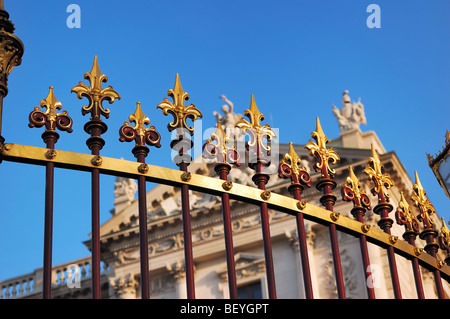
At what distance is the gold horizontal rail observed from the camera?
6.21 metres

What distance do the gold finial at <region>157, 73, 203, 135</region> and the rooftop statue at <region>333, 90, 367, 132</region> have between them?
22.7m

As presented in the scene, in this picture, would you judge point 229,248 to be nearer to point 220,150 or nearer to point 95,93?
point 220,150

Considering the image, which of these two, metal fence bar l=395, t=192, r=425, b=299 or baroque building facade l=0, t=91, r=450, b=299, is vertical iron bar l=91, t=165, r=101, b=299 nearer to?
metal fence bar l=395, t=192, r=425, b=299

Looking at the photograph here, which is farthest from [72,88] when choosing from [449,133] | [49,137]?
[449,133]

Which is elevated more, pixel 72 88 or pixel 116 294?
pixel 116 294

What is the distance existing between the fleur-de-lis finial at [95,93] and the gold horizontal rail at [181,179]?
1.09 ft

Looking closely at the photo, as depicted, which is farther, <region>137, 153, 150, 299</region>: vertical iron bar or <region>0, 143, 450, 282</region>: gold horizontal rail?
<region>0, 143, 450, 282</region>: gold horizontal rail

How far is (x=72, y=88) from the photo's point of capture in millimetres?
6363

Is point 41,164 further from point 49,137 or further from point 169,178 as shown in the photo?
point 169,178

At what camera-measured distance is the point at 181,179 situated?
21.5 ft

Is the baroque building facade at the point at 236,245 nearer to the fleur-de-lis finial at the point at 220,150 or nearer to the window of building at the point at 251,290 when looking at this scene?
the window of building at the point at 251,290

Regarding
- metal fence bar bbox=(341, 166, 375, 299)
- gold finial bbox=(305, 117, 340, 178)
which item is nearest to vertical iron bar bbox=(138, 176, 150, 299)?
gold finial bbox=(305, 117, 340, 178)
